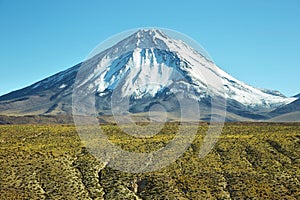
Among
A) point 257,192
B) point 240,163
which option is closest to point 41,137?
point 240,163

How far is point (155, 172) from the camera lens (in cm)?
5344

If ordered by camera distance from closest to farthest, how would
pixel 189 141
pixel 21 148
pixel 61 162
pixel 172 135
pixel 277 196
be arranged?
pixel 277 196 → pixel 61 162 → pixel 21 148 → pixel 189 141 → pixel 172 135

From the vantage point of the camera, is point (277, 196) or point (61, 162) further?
point (61, 162)

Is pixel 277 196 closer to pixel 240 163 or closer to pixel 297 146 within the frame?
pixel 240 163

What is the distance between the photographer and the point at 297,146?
214 feet

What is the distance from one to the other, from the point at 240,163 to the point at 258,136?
15187 mm

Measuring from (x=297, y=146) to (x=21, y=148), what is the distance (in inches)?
1505

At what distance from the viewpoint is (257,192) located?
157ft

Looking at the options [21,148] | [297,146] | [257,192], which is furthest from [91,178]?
[297,146]

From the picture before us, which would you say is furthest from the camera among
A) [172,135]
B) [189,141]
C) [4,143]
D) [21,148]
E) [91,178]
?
[172,135]

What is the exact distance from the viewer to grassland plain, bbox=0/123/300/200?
47.6 meters

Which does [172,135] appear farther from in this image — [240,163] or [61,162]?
[61,162]

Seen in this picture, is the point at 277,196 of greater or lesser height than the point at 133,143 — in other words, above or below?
below

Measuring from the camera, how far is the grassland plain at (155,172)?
47.6 metres
